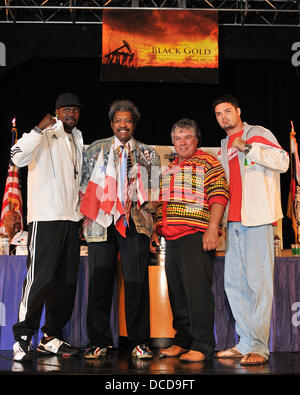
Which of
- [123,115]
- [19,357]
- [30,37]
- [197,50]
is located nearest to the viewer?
[19,357]

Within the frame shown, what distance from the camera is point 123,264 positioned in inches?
120

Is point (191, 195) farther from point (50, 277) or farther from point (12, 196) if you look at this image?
point (12, 196)

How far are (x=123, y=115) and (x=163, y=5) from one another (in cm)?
A: 347

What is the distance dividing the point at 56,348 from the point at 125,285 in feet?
1.96

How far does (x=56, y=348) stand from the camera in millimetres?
3059

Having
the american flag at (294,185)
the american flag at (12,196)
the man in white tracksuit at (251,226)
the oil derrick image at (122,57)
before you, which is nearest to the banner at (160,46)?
the oil derrick image at (122,57)

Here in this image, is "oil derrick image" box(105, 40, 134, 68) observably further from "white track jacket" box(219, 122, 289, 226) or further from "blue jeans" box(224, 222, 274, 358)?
"blue jeans" box(224, 222, 274, 358)

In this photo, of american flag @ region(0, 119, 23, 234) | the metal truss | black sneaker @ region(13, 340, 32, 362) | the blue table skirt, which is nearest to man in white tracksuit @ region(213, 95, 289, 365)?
the blue table skirt

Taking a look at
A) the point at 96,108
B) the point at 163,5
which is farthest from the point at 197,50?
the point at 96,108

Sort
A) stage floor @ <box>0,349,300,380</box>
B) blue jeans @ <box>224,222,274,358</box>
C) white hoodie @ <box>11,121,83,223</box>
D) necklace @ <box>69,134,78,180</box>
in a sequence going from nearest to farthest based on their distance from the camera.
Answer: stage floor @ <box>0,349,300,380</box> < blue jeans @ <box>224,222,274,358</box> < white hoodie @ <box>11,121,83,223</box> < necklace @ <box>69,134,78,180</box>

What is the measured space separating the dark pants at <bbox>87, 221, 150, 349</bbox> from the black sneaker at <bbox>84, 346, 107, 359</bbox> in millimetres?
30

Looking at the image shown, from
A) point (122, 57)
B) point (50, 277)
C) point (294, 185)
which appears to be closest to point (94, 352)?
point (50, 277)

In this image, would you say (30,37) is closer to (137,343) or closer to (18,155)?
(18,155)

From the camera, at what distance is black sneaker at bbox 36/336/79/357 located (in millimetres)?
3020
